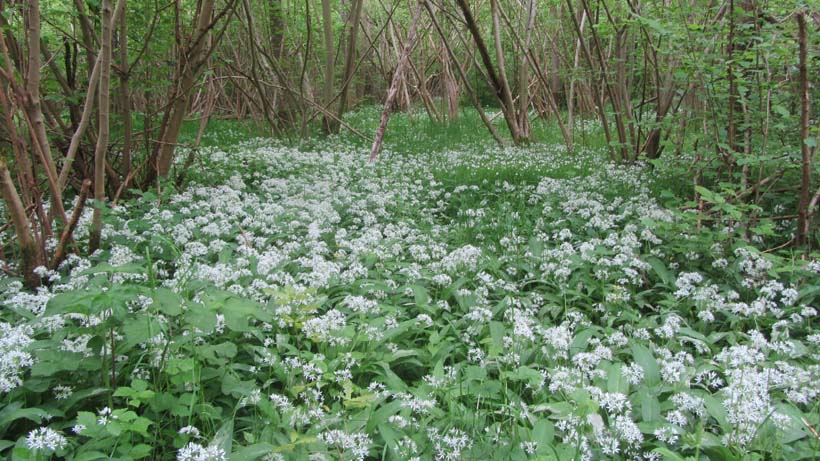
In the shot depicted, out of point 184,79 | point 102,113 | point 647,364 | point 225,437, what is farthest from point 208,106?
point 647,364

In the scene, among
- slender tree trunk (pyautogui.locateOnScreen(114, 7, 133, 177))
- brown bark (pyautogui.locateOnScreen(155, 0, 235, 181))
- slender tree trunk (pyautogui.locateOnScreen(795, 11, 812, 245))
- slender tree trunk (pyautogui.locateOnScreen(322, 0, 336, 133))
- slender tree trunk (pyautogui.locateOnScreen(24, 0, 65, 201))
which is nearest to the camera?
slender tree trunk (pyautogui.locateOnScreen(795, 11, 812, 245))

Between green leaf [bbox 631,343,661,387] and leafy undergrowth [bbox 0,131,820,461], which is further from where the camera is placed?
green leaf [bbox 631,343,661,387]

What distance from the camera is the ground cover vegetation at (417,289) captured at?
1892 millimetres

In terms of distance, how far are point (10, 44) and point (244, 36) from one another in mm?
7045

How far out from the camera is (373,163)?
6422mm

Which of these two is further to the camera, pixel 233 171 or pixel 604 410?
pixel 233 171

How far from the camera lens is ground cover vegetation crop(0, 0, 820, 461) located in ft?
6.21

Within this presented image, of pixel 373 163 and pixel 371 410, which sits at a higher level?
pixel 373 163

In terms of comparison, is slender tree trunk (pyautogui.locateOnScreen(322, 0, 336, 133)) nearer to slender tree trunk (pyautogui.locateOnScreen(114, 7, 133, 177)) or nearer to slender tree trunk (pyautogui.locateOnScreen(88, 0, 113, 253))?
slender tree trunk (pyautogui.locateOnScreen(114, 7, 133, 177))

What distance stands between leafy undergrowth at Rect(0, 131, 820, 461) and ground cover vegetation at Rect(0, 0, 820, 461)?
2cm

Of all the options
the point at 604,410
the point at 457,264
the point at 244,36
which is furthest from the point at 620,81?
the point at 244,36

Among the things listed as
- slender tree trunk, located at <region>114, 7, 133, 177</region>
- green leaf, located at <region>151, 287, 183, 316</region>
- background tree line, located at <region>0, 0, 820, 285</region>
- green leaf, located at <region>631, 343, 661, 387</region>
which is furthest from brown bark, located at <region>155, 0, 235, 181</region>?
green leaf, located at <region>631, 343, 661, 387</region>

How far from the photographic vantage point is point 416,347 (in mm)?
2705

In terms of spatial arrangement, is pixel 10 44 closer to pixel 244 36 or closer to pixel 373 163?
pixel 373 163
